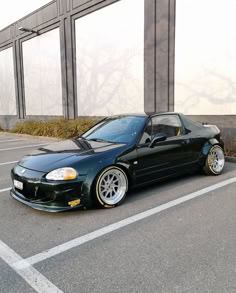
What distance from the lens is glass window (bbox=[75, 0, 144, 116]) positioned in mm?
11680

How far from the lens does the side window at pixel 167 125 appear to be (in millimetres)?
4809

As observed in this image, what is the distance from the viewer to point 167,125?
16.5 ft

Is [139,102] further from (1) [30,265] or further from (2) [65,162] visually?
(1) [30,265]

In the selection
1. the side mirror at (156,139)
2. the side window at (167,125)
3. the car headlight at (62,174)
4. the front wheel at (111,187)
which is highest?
the side window at (167,125)

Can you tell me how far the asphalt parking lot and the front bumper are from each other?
19 cm

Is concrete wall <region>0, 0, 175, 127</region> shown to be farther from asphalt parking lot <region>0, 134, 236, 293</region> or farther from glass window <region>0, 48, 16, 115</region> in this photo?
asphalt parking lot <region>0, 134, 236, 293</region>

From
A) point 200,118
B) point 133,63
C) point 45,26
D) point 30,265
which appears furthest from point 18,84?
point 30,265

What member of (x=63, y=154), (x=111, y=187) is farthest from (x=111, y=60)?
(x=111, y=187)

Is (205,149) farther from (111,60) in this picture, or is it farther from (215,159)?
(111,60)

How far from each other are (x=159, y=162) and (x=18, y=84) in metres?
18.0

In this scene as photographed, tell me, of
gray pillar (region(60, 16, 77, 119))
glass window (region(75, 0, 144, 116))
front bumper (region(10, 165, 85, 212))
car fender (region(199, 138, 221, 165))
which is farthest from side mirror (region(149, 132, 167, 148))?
gray pillar (region(60, 16, 77, 119))

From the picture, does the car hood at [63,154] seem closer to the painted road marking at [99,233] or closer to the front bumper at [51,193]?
the front bumper at [51,193]

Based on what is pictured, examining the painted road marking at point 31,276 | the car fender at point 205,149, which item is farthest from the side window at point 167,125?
the painted road marking at point 31,276

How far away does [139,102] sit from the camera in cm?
1173
